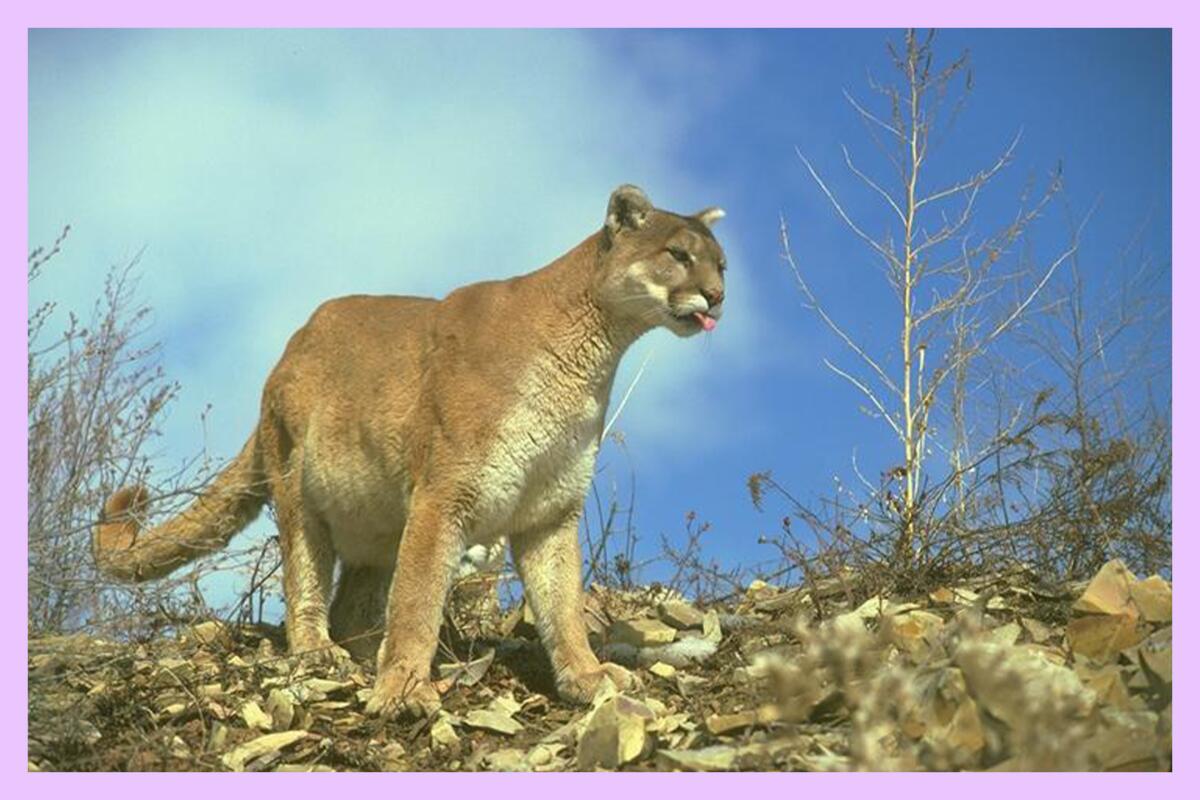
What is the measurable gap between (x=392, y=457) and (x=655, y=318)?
5.26 ft

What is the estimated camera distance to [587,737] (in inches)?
264

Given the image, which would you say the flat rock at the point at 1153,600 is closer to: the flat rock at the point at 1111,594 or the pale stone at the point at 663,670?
the flat rock at the point at 1111,594

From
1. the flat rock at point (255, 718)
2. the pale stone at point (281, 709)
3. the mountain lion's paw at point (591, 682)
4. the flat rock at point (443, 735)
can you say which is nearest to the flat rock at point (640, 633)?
the mountain lion's paw at point (591, 682)

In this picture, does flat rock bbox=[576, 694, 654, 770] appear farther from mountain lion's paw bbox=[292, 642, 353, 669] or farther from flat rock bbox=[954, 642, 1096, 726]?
mountain lion's paw bbox=[292, 642, 353, 669]

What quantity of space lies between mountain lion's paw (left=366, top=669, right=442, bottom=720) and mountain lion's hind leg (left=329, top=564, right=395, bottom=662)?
1.65 metres

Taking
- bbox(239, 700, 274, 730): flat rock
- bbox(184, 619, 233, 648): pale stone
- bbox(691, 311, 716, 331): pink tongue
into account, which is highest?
bbox(691, 311, 716, 331): pink tongue

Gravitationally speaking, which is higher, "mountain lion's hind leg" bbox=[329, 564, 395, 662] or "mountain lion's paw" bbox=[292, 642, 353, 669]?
"mountain lion's hind leg" bbox=[329, 564, 395, 662]

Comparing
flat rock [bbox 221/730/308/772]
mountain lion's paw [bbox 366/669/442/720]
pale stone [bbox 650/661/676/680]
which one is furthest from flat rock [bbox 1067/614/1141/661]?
flat rock [bbox 221/730/308/772]

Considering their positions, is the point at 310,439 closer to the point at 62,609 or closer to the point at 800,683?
the point at 62,609

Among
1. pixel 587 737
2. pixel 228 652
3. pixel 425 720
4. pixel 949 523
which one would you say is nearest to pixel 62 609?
pixel 228 652

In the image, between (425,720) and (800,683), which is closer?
(800,683)

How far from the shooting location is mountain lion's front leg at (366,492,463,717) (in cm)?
780

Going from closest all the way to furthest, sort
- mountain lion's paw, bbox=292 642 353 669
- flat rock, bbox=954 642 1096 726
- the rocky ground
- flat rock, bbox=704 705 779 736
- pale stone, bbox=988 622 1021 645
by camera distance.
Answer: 1. flat rock, bbox=954 642 1096 726
2. the rocky ground
3. flat rock, bbox=704 705 779 736
4. pale stone, bbox=988 622 1021 645
5. mountain lion's paw, bbox=292 642 353 669

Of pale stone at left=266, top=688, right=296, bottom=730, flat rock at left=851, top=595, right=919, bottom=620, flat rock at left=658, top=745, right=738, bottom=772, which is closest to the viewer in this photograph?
flat rock at left=658, top=745, right=738, bottom=772
